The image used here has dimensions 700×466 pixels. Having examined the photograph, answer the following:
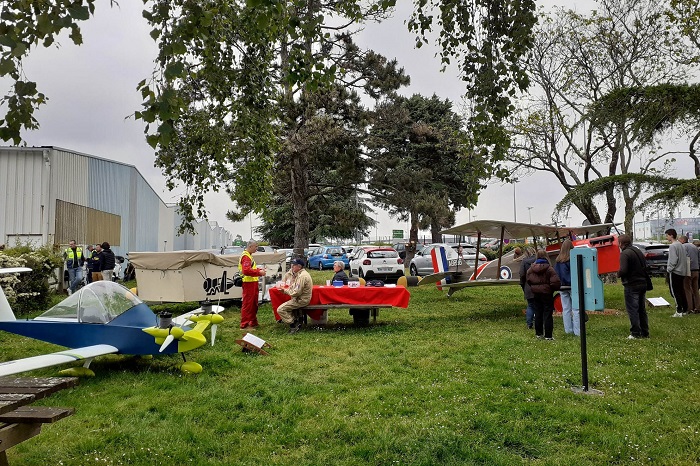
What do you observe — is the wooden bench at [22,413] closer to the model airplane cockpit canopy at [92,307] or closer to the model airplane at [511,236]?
the model airplane cockpit canopy at [92,307]

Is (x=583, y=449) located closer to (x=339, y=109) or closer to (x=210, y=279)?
(x=210, y=279)

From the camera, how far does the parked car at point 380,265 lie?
20609 mm

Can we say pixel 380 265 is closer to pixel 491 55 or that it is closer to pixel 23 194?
pixel 23 194

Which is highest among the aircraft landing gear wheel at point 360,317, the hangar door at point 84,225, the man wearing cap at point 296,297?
the hangar door at point 84,225

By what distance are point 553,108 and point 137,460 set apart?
21995 mm

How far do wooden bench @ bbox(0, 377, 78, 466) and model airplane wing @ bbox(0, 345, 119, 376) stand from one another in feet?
5.11

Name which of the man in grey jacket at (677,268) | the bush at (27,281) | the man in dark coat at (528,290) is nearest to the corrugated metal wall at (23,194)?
the bush at (27,281)

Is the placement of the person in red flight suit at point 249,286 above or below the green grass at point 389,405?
above

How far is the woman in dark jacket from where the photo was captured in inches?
344

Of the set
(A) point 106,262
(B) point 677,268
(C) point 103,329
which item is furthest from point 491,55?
(A) point 106,262

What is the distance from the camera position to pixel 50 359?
5.46 metres

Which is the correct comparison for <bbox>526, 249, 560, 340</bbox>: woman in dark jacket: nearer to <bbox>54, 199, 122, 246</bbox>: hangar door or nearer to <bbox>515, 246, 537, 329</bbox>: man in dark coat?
<bbox>515, 246, 537, 329</bbox>: man in dark coat

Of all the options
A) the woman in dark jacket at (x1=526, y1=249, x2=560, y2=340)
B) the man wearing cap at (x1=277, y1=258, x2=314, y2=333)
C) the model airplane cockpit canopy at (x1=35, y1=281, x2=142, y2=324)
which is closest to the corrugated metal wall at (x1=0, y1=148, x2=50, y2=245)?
the man wearing cap at (x1=277, y1=258, x2=314, y2=333)

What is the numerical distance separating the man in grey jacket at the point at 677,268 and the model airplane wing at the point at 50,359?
10.8 m
